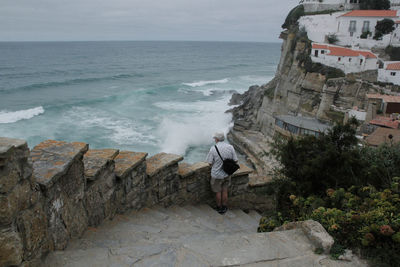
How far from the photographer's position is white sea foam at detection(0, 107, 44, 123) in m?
30.8

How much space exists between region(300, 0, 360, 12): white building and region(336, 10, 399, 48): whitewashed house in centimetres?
655

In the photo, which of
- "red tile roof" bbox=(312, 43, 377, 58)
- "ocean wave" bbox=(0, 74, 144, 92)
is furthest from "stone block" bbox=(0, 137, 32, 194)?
"ocean wave" bbox=(0, 74, 144, 92)

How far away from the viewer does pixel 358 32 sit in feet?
115

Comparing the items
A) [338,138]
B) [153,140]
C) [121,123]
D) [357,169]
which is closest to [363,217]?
[357,169]

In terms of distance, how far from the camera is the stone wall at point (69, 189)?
7.37 ft

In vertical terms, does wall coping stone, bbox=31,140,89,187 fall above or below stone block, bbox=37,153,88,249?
above

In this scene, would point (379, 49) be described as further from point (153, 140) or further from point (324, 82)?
point (153, 140)

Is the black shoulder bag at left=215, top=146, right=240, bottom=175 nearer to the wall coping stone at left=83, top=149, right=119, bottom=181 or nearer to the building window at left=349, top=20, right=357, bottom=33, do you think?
the wall coping stone at left=83, top=149, right=119, bottom=181

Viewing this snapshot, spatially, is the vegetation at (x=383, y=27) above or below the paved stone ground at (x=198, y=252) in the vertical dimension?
above

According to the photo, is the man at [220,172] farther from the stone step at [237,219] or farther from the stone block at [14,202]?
the stone block at [14,202]

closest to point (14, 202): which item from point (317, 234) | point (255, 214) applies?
point (317, 234)

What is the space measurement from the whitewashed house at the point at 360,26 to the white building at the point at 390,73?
722 cm

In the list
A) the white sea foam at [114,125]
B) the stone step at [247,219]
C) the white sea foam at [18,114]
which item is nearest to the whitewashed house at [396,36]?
the white sea foam at [114,125]

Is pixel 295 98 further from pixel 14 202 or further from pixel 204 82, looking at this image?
pixel 204 82
